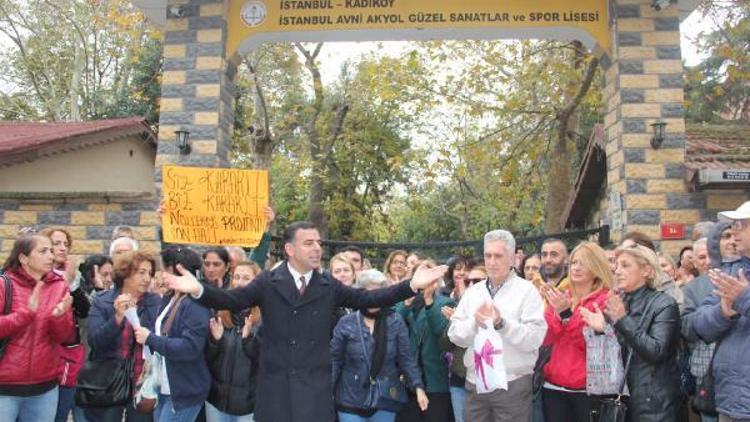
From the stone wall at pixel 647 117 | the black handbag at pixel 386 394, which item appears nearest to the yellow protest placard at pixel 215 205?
the black handbag at pixel 386 394

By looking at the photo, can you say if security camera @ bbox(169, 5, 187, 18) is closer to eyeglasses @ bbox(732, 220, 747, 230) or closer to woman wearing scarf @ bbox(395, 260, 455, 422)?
woman wearing scarf @ bbox(395, 260, 455, 422)

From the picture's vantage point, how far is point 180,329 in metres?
4.89

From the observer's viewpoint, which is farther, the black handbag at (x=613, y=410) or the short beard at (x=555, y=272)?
the short beard at (x=555, y=272)

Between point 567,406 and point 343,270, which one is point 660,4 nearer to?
point 343,270

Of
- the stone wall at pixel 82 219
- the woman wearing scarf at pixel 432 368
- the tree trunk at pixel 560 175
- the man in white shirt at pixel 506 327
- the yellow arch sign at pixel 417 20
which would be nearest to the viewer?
the man in white shirt at pixel 506 327

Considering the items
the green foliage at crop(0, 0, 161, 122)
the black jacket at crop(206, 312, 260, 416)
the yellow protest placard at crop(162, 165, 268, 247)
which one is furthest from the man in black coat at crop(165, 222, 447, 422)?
the green foliage at crop(0, 0, 161, 122)

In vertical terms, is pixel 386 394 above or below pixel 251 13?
below

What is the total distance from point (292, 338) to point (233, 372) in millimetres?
1065

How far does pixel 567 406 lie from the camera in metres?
4.85

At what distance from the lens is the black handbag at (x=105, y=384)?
5.18 metres

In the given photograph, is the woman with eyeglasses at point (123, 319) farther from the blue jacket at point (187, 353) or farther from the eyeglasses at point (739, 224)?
the eyeglasses at point (739, 224)

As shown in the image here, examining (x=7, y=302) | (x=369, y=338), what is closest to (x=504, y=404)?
(x=369, y=338)

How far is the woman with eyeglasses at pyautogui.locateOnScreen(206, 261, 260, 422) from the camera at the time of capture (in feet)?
16.9

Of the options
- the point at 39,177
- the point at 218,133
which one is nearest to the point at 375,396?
the point at 218,133
